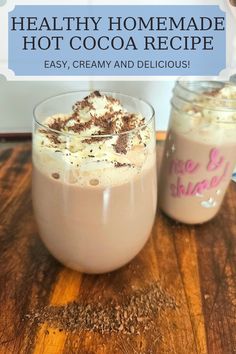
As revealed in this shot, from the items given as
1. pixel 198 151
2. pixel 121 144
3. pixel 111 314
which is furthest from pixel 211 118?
pixel 111 314

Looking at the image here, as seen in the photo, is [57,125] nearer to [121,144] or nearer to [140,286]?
[121,144]

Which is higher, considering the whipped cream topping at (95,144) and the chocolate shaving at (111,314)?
the whipped cream topping at (95,144)

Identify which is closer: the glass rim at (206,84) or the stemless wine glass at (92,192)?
the stemless wine glass at (92,192)

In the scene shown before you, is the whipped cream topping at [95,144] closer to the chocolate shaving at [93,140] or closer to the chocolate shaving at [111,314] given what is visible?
the chocolate shaving at [93,140]

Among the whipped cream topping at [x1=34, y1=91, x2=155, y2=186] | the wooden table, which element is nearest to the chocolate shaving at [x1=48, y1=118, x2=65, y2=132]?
the whipped cream topping at [x1=34, y1=91, x2=155, y2=186]

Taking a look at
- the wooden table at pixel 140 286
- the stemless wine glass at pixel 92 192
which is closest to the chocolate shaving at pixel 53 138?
the stemless wine glass at pixel 92 192

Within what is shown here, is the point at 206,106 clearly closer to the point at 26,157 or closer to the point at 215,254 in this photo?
the point at 215,254

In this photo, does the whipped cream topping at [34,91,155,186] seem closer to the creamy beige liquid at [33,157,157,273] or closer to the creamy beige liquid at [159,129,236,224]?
the creamy beige liquid at [33,157,157,273]

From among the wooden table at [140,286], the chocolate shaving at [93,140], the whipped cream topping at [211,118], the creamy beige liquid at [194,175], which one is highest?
the chocolate shaving at [93,140]
